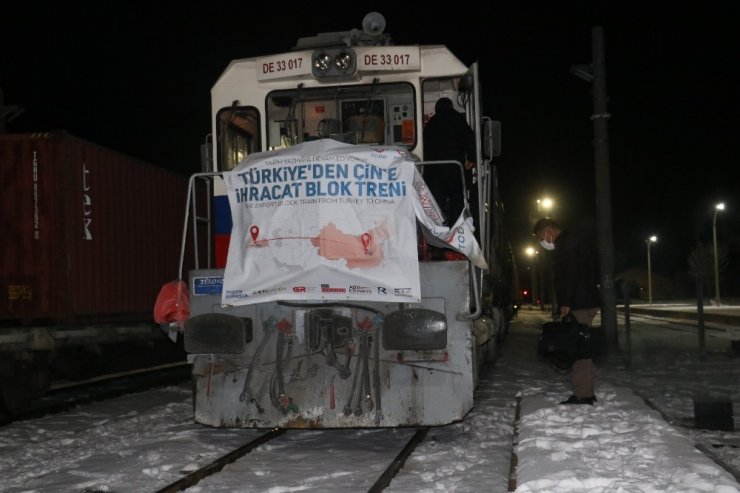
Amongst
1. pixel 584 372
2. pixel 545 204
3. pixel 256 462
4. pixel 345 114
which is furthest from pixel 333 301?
pixel 545 204

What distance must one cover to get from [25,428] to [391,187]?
16.3 ft

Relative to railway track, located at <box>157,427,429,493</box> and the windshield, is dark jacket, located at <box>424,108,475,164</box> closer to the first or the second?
the windshield

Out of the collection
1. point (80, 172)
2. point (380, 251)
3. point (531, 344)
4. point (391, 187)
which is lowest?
point (531, 344)

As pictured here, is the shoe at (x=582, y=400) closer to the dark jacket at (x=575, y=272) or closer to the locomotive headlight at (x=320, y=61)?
the dark jacket at (x=575, y=272)

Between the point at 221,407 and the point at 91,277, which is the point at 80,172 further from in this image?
the point at 221,407

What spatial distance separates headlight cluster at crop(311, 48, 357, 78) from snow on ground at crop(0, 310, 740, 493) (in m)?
3.39

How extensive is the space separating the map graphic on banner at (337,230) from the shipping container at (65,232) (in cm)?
476

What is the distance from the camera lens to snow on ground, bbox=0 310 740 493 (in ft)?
15.8

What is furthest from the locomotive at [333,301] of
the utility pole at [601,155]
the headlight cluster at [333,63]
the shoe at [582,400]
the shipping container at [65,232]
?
the utility pole at [601,155]

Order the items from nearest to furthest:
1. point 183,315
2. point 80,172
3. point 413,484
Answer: point 413,484 → point 183,315 → point 80,172

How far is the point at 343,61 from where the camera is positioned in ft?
23.1

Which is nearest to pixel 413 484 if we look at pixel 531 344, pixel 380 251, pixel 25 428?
pixel 380 251

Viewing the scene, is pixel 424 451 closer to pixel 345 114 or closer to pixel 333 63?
pixel 345 114

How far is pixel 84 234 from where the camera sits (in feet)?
33.4
